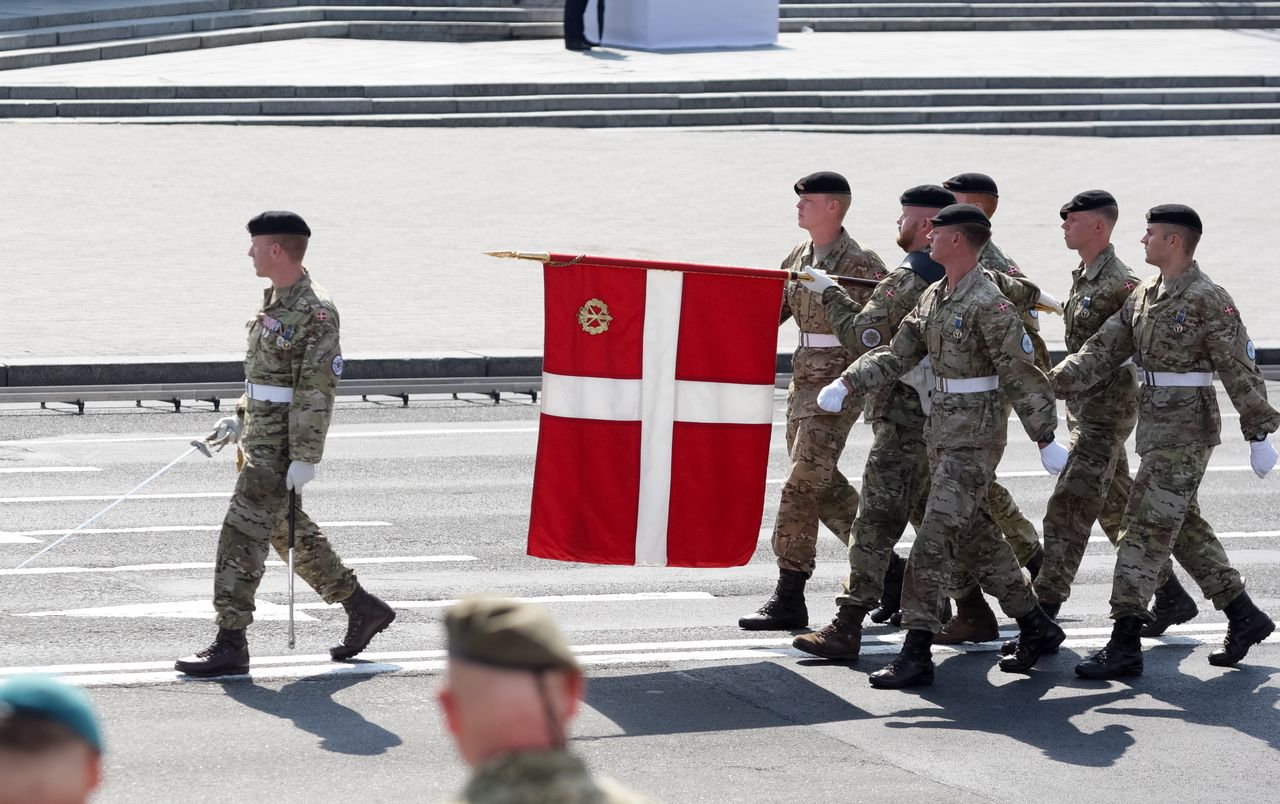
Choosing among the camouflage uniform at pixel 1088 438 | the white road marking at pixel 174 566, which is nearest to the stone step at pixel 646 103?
the white road marking at pixel 174 566

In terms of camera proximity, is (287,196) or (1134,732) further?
(287,196)

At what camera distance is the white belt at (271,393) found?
783 centimetres

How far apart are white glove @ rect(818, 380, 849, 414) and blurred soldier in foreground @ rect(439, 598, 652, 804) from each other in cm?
518

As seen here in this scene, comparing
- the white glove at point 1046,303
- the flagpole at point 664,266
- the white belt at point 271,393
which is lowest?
the white belt at point 271,393

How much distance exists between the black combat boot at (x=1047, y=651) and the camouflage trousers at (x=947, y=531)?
0.43 metres

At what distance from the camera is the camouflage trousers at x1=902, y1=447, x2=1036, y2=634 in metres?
7.88

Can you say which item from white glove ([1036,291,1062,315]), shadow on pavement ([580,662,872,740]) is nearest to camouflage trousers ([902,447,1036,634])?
shadow on pavement ([580,662,872,740])

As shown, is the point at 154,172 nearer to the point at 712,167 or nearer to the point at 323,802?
the point at 712,167

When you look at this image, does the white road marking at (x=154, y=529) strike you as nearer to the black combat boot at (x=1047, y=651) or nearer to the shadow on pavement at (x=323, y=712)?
the shadow on pavement at (x=323, y=712)

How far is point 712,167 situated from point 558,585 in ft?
50.6

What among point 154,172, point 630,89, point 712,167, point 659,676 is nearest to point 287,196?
point 154,172

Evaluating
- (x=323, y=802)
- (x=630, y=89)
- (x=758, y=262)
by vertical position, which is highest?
(x=630, y=89)

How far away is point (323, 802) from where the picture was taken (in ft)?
20.9

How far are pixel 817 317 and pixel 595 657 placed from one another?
1.82 meters
